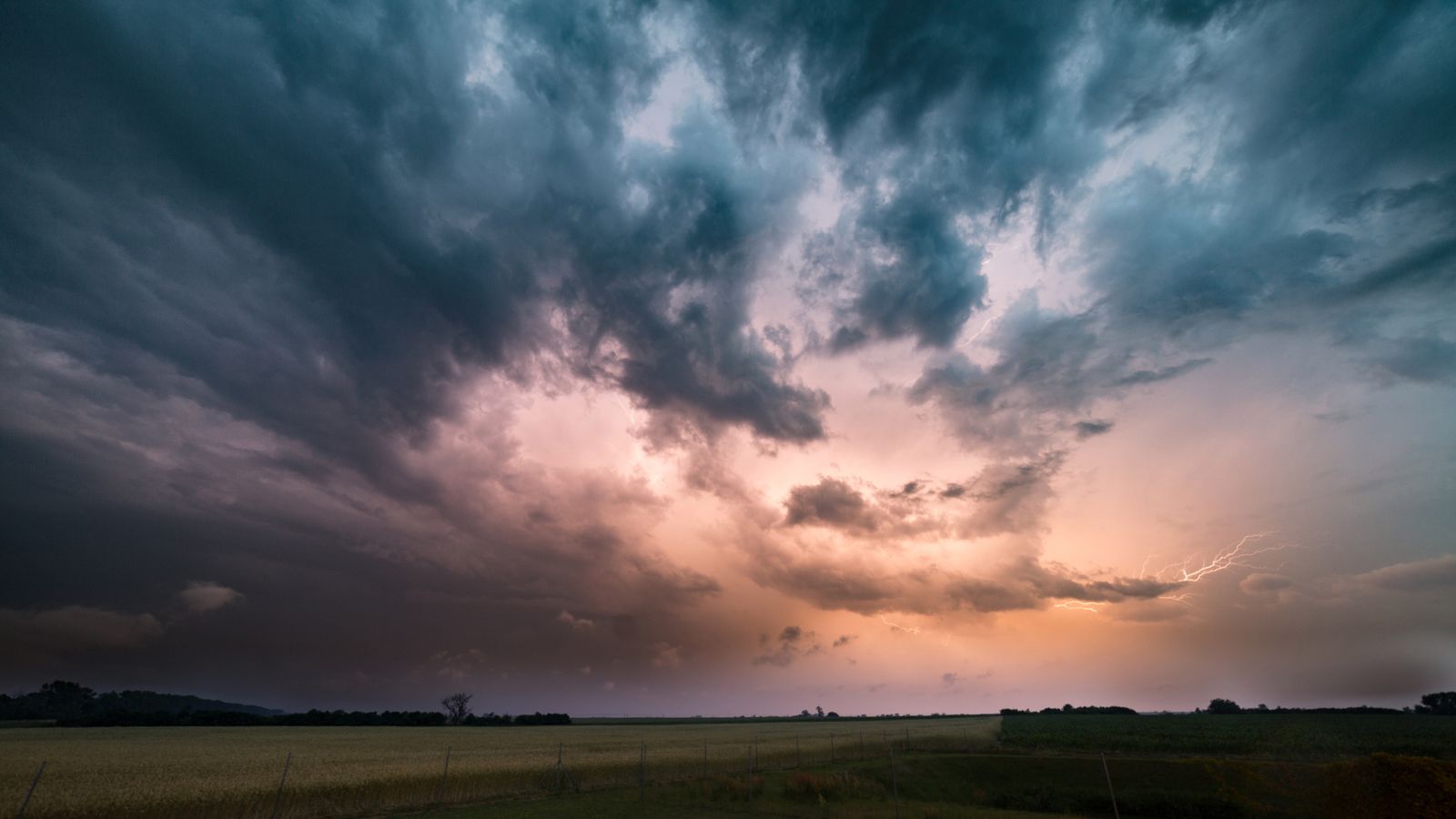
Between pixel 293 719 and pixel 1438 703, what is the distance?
261 m

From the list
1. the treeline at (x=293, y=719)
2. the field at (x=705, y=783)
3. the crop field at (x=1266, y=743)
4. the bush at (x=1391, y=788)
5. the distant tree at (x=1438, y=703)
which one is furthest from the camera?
the distant tree at (x=1438, y=703)

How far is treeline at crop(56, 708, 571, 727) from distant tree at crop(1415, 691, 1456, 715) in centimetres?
21115

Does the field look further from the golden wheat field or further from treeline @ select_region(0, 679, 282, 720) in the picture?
treeline @ select_region(0, 679, 282, 720)

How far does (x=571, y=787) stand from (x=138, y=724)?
97.6 meters

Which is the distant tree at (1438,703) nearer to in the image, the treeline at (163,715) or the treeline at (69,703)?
the treeline at (163,715)

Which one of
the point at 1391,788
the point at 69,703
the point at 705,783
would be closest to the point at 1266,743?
the point at 1391,788

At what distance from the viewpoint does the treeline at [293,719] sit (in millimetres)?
87250

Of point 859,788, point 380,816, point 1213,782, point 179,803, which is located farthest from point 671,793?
point 1213,782

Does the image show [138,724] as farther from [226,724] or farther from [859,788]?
[859,788]

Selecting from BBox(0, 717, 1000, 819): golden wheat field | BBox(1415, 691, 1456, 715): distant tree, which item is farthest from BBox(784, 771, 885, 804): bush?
BBox(1415, 691, 1456, 715): distant tree

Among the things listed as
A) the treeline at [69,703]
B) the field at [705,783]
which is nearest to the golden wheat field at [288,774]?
the field at [705,783]

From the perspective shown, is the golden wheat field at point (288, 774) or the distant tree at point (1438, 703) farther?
the distant tree at point (1438, 703)

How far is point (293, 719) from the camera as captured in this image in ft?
349

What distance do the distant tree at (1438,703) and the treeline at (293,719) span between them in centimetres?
21115
